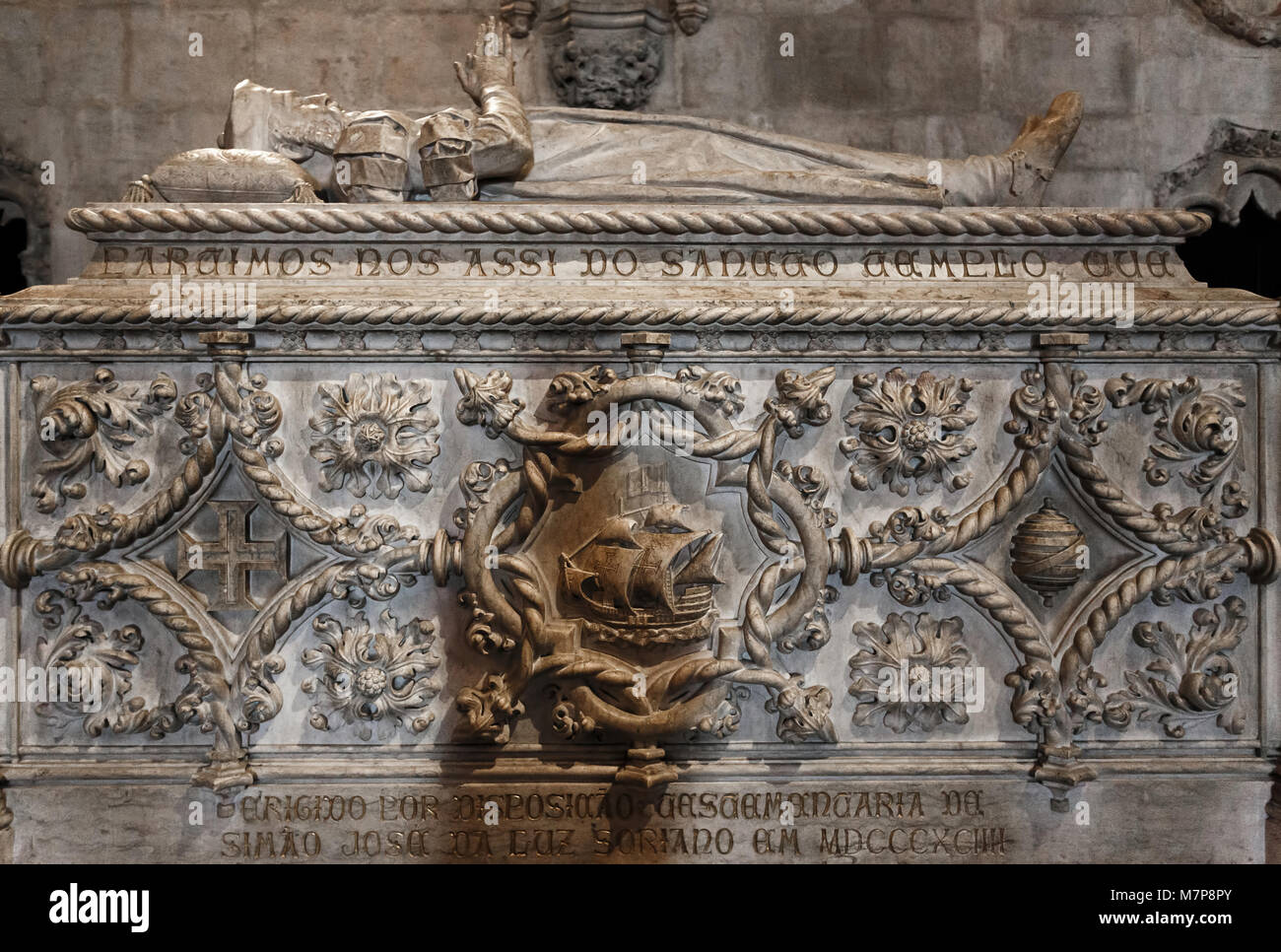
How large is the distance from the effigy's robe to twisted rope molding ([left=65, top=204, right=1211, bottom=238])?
18 cm

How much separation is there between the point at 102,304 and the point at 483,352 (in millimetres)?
975

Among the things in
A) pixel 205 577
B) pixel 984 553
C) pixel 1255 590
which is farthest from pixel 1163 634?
pixel 205 577

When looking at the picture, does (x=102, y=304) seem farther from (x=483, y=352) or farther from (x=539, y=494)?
(x=539, y=494)

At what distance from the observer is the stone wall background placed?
454 centimetres

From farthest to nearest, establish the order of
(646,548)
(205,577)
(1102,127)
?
(1102,127), (205,577), (646,548)

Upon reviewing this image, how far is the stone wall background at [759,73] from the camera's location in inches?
179

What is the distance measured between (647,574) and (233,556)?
3.59ft

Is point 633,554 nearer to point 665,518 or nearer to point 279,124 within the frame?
point 665,518

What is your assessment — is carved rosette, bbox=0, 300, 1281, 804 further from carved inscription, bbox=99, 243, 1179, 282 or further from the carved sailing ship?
carved inscription, bbox=99, 243, 1179, 282

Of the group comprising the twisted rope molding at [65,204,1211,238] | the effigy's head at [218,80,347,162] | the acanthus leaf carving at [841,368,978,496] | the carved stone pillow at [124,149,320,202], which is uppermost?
the effigy's head at [218,80,347,162]

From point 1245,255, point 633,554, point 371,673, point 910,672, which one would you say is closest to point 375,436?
point 371,673

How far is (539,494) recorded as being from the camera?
2924mm

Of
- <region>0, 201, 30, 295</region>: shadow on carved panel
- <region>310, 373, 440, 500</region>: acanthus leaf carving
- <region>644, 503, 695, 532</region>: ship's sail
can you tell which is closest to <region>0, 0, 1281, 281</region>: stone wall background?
<region>0, 201, 30, 295</region>: shadow on carved panel

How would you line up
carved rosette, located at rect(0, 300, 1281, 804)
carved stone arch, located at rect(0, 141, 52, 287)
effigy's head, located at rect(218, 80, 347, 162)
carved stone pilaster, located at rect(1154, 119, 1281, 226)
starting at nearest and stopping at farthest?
1. carved rosette, located at rect(0, 300, 1281, 804)
2. effigy's head, located at rect(218, 80, 347, 162)
3. carved stone arch, located at rect(0, 141, 52, 287)
4. carved stone pilaster, located at rect(1154, 119, 1281, 226)
